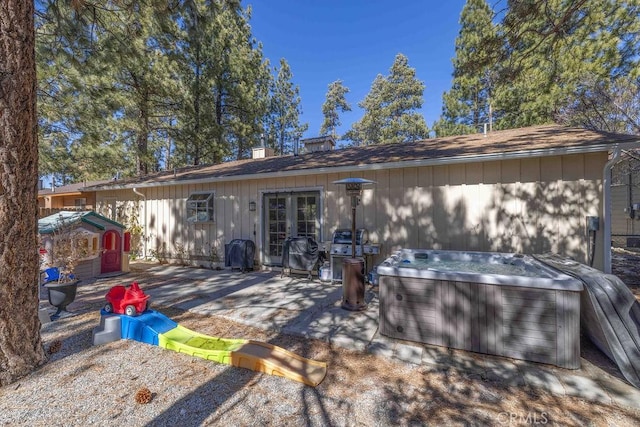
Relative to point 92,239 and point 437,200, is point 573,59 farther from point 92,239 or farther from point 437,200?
point 92,239

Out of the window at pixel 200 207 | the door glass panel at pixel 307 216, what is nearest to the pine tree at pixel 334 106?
the window at pixel 200 207

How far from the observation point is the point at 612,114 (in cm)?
941

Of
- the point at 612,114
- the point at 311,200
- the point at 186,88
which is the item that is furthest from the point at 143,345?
the point at 612,114

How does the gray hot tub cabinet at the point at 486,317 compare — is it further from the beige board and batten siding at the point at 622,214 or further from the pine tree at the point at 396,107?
the pine tree at the point at 396,107

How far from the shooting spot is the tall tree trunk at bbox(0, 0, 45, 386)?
7.82ft

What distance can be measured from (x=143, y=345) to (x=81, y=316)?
1595mm

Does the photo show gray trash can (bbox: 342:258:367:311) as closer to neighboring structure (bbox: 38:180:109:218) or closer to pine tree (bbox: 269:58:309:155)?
neighboring structure (bbox: 38:180:109:218)

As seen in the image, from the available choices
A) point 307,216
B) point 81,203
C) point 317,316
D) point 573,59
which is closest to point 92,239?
point 307,216

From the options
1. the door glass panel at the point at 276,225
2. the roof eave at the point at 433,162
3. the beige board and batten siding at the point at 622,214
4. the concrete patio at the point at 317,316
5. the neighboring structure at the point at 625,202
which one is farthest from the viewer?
the beige board and batten siding at the point at 622,214

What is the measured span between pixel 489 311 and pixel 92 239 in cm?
716

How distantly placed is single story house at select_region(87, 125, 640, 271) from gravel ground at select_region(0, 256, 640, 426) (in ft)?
10.0

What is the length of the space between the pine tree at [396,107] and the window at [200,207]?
607 inches

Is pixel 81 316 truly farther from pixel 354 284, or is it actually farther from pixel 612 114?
pixel 612 114

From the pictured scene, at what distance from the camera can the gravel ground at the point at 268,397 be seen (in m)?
1.94
